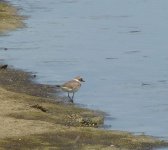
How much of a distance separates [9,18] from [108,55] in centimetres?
1115

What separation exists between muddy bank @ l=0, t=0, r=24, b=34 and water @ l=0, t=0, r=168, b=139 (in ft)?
1.84

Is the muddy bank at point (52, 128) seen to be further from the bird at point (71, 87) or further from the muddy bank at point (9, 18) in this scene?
the muddy bank at point (9, 18)

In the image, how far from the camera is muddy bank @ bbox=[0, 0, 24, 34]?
36625 millimetres

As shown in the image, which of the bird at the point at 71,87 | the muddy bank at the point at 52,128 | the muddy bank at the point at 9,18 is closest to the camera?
the muddy bank at the point at 52,128

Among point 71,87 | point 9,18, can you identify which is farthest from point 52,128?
point 9,18

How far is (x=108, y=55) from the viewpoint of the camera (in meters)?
29.9

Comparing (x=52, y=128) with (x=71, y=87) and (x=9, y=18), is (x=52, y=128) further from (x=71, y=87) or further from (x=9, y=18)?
(x=9, y=18)

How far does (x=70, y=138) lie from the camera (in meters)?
15.8

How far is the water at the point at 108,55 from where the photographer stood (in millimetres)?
20594

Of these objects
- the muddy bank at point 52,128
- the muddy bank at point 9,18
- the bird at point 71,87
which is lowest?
the muddy bank at point 9,18

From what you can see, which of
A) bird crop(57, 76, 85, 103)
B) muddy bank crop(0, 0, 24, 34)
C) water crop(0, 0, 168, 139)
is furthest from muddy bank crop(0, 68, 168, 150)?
muddy bank crop(0, 0, 24, 34)

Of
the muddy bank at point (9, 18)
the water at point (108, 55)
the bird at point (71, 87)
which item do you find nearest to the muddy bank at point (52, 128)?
the bird at point (71, 87)

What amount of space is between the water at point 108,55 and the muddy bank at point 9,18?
562 millimetres

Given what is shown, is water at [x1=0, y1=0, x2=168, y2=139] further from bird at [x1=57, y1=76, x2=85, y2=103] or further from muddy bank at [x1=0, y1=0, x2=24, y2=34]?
muddy bank at [x1=0, y1=0, x2=24, y2=34]
